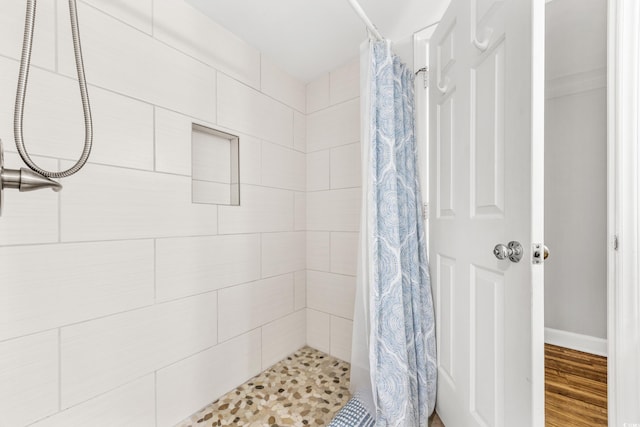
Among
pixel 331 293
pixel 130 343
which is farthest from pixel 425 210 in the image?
pixel 130 343

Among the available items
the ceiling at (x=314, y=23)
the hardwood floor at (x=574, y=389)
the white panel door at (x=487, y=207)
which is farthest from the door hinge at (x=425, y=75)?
the hardwood floor at (x=574, y=389)

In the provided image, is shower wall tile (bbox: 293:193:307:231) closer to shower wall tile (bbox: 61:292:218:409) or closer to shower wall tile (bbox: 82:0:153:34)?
shower wall tile (bbox: 61:292:218:409)

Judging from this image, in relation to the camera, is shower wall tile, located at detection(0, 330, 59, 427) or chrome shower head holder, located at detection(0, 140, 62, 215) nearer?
chrome shower head holder, located at detection(0, 140, 62, 215)

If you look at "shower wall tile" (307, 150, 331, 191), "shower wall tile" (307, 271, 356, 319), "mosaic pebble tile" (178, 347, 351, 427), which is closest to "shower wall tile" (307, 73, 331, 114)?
"shower wall tile" (307, 150, 331, 191)

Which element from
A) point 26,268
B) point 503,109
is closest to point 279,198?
point 26,268

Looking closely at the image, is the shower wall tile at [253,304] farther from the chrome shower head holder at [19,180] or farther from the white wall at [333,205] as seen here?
the chrome shower head holder at [19,180]

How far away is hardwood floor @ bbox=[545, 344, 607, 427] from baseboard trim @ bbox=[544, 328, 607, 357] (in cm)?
4

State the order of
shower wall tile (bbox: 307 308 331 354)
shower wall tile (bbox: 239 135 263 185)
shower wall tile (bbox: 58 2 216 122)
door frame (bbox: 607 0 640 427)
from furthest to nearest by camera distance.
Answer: shower wall tile (bbox: 307 308 331 354), shower wall tile (bbox: 239 135 263 185), door frame (bbox: 607 0 640 427), shower wall tile (bbox: 58 2 216 122)

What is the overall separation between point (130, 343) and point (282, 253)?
858mm

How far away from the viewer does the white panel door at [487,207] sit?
2.30ft

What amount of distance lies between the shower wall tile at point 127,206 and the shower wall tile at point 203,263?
0.22 ft

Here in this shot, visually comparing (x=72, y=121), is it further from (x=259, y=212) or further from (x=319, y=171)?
(x=319, y=171)

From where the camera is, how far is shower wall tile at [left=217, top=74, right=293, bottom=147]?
1367 mm

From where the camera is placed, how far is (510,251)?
0.76 m
